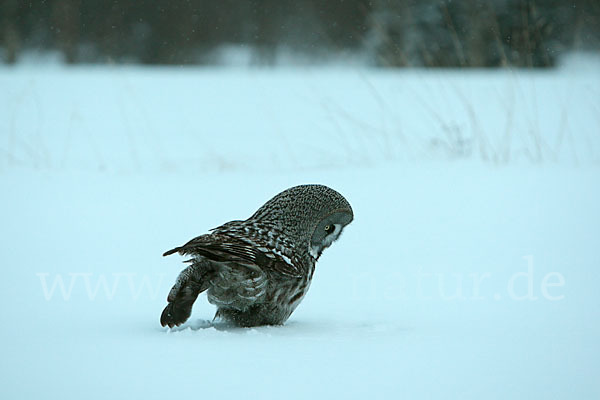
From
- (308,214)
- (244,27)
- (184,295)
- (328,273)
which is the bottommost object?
(244,27)

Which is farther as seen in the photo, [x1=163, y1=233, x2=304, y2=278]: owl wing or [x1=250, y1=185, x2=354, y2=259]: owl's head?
[x1=250, y1=185, x2=354, y2=259]: owl's head

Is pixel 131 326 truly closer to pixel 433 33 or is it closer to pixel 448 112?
pixel 448 112

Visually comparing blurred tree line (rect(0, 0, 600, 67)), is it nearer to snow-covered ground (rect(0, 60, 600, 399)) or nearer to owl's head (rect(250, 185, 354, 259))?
snow-covered ground (rect(0, 60, 600, 399))

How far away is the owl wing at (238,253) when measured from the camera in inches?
111

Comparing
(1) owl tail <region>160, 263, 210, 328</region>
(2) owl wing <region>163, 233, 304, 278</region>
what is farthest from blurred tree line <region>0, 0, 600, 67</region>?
(1) owl tail <region>160, 263, 210, 328</region>

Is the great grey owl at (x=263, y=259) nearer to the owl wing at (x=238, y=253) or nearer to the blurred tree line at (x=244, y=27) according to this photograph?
the owl wing at (x=238, y=253)

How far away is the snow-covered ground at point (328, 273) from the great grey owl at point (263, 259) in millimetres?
124

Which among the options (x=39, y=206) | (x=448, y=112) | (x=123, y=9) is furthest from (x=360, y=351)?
(x=123, y=9)

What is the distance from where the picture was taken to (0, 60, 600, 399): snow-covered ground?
2420 mm

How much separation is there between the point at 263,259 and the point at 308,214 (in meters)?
0.40

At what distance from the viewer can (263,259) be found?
117 inches

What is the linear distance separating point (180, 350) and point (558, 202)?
3.77 meters

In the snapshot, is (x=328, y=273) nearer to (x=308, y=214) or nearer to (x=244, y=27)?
(x=308, y=214)

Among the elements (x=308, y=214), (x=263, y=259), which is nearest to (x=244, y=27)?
(x=308, y=214)
